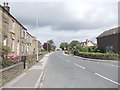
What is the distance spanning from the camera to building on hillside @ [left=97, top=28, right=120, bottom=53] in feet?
211

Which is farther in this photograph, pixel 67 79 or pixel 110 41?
pixel 110 41

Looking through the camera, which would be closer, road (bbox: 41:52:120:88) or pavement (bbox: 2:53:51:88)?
pavement (bbox: 2:53:51:88)

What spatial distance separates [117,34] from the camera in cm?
6438

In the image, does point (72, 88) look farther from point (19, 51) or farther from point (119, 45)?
point (119, 45)

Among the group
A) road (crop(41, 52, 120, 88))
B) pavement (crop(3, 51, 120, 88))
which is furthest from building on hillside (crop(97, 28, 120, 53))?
pavement (crop(3, 51, 120, 88))

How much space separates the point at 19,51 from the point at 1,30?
1417 centimetres

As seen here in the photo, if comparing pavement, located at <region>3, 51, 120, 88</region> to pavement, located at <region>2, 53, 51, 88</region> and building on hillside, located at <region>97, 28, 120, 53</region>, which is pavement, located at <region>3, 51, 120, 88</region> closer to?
pavement, located at <region>2, 53, 51, 88</region>

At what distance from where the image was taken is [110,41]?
→ 68875 millimetres

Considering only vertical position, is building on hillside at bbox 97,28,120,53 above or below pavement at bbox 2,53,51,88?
above

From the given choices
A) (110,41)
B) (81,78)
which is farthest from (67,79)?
(110,41)

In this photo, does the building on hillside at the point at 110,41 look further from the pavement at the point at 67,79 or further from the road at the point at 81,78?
the pavement at the point at 67,79

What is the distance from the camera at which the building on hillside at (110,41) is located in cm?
6419

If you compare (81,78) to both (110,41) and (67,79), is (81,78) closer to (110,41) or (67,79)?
(67,79)

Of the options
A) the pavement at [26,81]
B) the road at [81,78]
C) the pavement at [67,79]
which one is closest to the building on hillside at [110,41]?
the road at [81,78]
